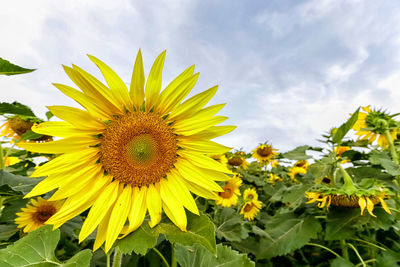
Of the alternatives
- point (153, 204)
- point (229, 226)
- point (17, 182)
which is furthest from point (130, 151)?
point (229, 226)

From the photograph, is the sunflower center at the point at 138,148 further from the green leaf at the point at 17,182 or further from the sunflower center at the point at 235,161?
the sunflower center at the point at 235,161

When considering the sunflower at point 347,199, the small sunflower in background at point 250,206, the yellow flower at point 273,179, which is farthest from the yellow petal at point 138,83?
the yellow flower at point 273,179

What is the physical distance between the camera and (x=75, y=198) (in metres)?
0.98

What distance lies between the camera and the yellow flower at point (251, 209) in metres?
2.92

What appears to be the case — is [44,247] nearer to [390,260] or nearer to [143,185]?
[143,185]

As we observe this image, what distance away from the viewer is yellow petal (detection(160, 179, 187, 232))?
36.7 inches

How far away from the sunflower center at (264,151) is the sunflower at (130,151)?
334 centimetres

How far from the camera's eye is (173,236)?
880 mm

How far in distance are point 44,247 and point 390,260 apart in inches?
77.1

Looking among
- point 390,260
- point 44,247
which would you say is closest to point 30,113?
point 44,247

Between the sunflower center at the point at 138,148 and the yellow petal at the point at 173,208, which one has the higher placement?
the sunflower center at the point at 138,148

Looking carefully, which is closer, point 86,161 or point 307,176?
point 86,161

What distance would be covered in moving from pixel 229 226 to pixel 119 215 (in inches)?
44.3

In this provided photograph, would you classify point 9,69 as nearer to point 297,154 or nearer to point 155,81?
point 155,81
